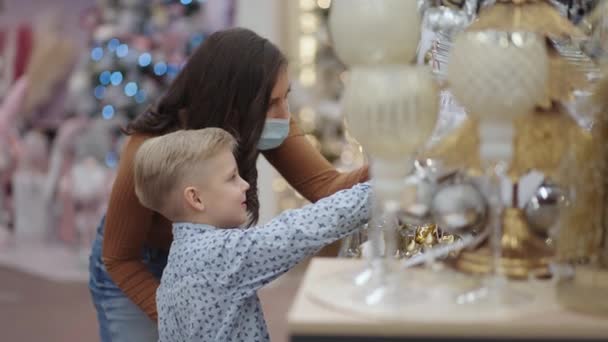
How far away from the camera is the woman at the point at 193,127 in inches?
81.3

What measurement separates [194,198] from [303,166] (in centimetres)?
57

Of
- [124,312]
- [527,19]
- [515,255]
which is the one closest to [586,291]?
[515,255]

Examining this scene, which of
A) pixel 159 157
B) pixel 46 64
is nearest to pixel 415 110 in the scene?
pixel 159 157

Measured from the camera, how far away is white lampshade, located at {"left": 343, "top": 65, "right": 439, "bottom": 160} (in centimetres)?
117

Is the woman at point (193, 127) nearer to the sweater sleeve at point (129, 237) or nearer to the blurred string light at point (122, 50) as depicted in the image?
the sweater sleeve at point (129, 237)

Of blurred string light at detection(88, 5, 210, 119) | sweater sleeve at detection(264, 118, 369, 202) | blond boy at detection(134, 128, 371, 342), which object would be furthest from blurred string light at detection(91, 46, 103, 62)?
blond boy at detection(134, 128, 371, 342)

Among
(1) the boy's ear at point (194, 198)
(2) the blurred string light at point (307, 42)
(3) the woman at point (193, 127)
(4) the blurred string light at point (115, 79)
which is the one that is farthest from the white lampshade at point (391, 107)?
(4) the blurred string light at point (115, 79)

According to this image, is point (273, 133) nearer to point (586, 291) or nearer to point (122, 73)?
point (586, 291)

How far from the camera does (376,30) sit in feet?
3.96

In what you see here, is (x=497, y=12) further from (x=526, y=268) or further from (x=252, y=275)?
(x=252, y=275)

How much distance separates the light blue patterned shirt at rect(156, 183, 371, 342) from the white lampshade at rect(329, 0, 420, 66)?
41 centimetres

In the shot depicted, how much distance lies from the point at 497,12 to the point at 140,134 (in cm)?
104

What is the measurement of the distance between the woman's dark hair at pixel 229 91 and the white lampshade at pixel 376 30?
0.83m

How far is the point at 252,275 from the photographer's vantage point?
1634mm
